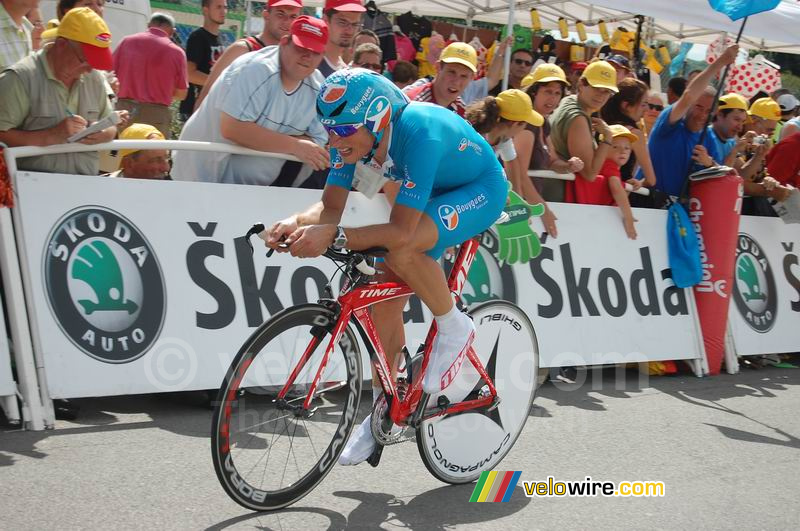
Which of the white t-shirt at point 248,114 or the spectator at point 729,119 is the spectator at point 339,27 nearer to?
the white t-shirt at point 248,114

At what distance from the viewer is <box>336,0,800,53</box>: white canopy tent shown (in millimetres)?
10672

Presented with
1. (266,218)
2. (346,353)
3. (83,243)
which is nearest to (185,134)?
(266,218)

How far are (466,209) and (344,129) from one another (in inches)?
29.7

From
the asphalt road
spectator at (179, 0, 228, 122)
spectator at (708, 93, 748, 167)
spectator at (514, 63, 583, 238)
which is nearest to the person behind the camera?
the asphalt road

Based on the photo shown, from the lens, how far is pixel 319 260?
250 inches

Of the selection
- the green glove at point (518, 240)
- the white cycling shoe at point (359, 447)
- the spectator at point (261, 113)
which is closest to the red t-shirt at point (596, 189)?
the green glove at point (518, 240)

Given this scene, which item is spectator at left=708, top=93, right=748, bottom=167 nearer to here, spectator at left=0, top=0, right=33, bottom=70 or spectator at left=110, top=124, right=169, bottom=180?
spectator at left=110, top=124, right=169, bottom=180

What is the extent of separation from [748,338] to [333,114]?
6.23 metres

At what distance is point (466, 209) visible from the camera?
4.38m

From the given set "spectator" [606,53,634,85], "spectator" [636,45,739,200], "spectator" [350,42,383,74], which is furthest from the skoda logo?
"spectator" [350,42,383,74]

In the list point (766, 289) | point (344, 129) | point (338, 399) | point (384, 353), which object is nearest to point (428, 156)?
point (344, 129)

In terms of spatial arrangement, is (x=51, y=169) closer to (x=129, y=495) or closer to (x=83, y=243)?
(x=83, y=243)

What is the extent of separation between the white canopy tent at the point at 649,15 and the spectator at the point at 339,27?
9.97 feet

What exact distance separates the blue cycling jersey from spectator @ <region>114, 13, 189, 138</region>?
176 inches
